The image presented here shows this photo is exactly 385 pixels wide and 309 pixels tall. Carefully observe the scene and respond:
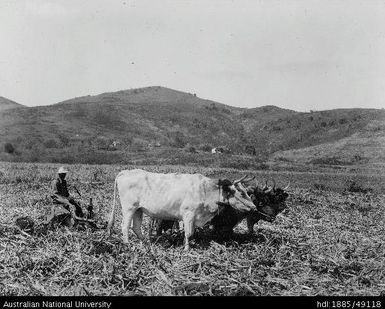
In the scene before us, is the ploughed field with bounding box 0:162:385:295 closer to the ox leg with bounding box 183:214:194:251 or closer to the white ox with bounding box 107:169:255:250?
the ox leg with bounding box 183:214:194:251

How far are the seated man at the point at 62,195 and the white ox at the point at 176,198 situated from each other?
1.03m

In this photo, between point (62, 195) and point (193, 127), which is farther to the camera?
point (193, 127)

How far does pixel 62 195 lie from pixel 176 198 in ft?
10.3

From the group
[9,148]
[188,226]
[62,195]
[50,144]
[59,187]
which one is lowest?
[188,226]

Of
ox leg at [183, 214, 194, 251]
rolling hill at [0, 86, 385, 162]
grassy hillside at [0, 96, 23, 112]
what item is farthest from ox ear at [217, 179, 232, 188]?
grassy hillside at [0, 96, 23, 112]

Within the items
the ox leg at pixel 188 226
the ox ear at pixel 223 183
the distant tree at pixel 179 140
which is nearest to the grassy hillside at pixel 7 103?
the distant tree at pixel 179 140

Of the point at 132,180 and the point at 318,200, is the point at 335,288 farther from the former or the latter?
the point at 318,200

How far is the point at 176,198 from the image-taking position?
1030 cm

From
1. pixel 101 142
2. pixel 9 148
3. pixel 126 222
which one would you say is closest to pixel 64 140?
pixel 101 142

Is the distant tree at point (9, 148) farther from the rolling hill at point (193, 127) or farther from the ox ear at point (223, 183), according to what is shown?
the ox ear at point (223, 183)

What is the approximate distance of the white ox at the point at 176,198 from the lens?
1030 cm

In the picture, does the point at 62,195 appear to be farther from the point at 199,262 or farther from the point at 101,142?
the point at 101,142

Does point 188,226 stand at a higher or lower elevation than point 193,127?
lower
